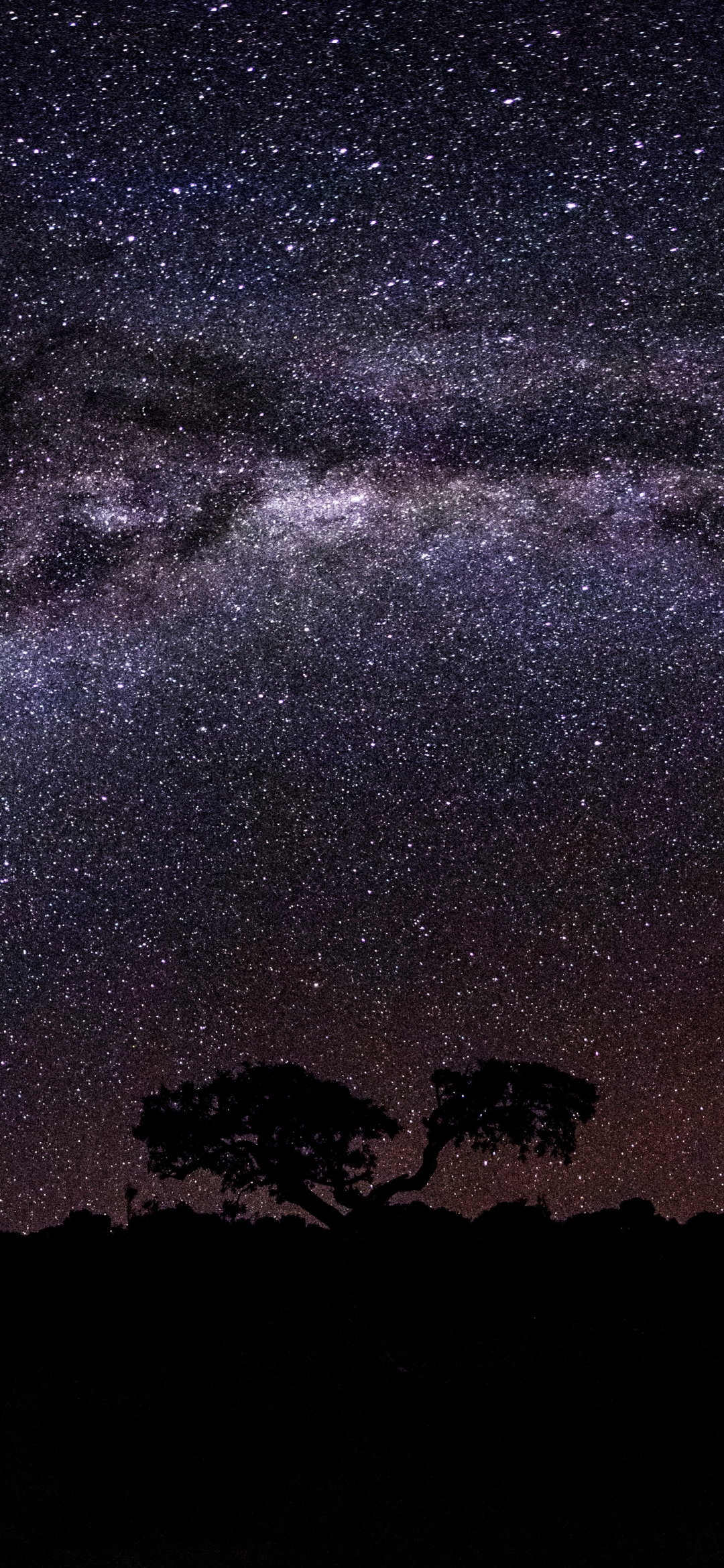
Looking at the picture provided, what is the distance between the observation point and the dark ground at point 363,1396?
1092cm

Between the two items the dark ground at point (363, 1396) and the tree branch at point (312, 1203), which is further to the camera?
the tree branch at point (312, 1203)

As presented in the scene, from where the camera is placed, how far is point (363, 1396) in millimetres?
15188

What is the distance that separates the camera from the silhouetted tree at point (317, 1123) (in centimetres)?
2064

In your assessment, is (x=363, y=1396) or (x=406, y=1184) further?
(x=406, y=1184)

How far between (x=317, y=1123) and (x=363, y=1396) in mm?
6327

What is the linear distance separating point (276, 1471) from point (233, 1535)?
1.90 m

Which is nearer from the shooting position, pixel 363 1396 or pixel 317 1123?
pixel 363 1396

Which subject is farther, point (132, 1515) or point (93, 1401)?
point (93, 1401)

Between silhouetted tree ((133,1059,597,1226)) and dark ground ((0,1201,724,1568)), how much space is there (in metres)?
1.60

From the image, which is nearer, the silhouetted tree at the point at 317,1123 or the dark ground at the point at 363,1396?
the dark ground at the point at 363,1396

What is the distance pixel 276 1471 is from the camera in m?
12.9

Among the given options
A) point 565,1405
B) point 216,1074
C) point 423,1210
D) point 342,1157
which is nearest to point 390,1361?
point 565,1405

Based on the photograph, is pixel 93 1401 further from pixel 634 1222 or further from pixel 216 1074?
pixel 634 1222

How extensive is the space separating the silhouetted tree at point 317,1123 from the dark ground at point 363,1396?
63.2 inches
